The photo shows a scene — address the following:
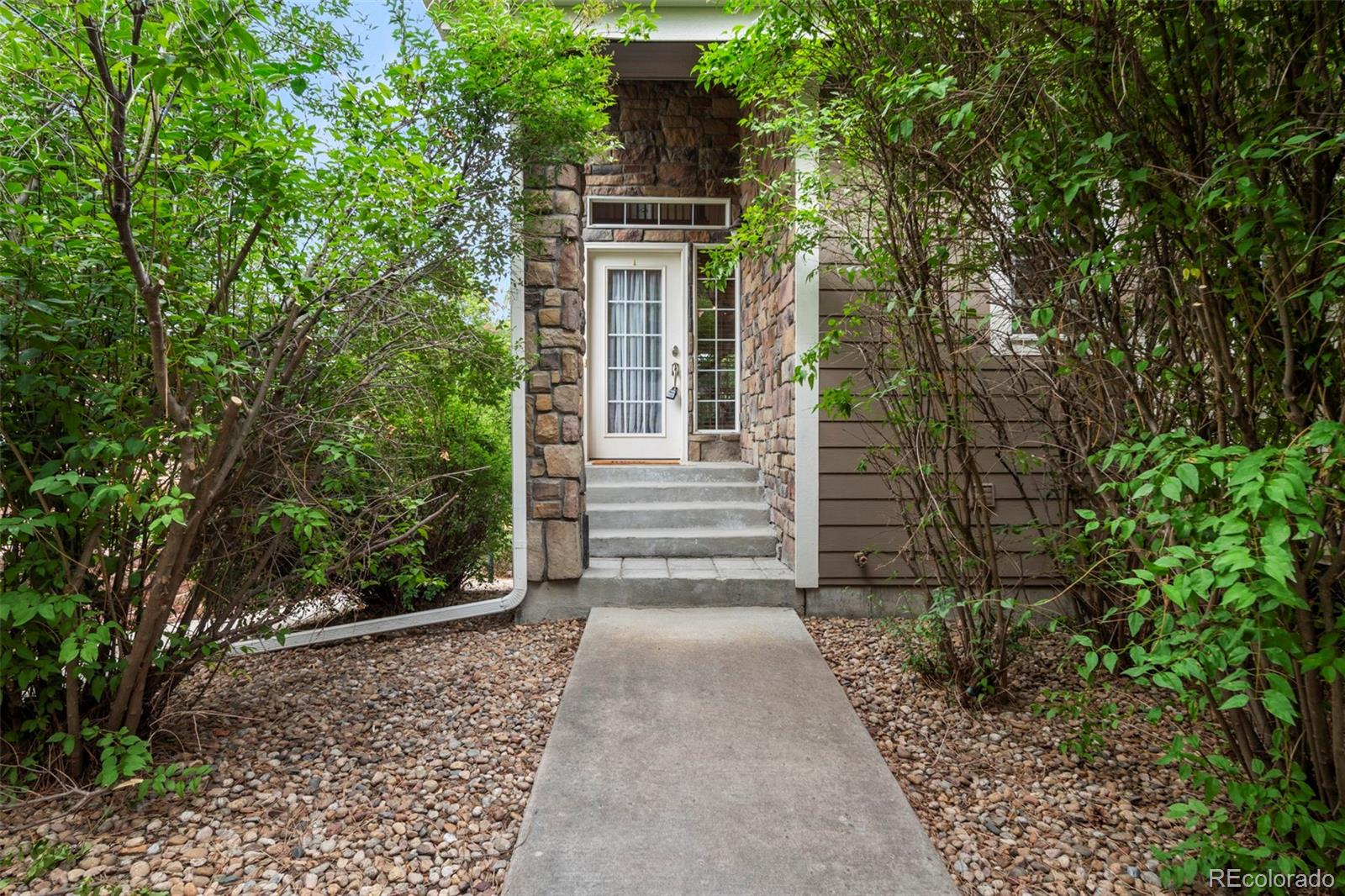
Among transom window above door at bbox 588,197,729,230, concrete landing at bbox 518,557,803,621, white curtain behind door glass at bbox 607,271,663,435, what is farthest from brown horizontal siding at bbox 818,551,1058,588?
transom window above door at bbox 588,197,729,230

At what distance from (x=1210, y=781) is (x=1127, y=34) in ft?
5.47

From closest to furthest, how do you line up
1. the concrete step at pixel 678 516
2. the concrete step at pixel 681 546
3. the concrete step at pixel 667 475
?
the concrete step at pixel 681 546 → the concrete step at pixel 678 516 → the concrete step at pixel 667 475

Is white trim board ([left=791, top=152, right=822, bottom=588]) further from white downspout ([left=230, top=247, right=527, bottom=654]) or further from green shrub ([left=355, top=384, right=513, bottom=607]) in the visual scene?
green shrub ([left=355, top=384, right=513, bottom=607])

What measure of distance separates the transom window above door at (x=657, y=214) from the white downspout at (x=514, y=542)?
7.32ft

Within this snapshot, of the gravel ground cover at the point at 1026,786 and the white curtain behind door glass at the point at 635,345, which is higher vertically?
the white curtain behind door glass at the point at 635,345

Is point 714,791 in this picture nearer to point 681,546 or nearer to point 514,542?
point 514,542

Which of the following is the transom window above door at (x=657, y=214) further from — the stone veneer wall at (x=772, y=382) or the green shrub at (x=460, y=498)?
the green shrub at (x=460, y=498)

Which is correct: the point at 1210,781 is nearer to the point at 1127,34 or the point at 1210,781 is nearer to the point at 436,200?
the point at 1127,34

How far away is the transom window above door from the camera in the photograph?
539cm

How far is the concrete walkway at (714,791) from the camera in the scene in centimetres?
151

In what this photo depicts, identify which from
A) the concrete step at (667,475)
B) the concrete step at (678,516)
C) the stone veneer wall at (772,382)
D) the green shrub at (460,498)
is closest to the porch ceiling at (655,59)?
the stone veneer wall at (772,382)

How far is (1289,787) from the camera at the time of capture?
141 cm

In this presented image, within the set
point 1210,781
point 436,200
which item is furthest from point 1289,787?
point 436,200

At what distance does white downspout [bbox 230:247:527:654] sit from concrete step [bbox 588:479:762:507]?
91 centimetres
